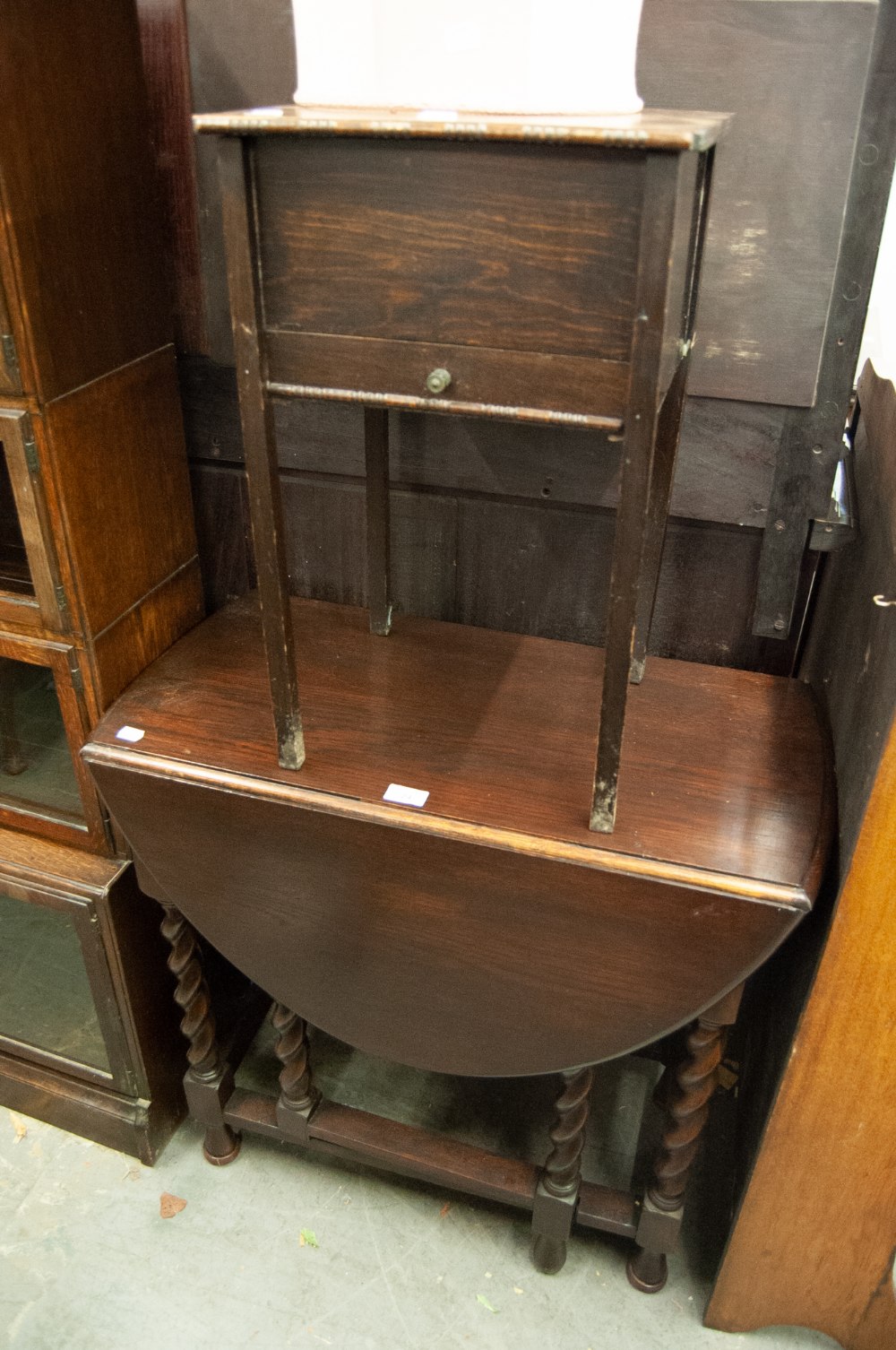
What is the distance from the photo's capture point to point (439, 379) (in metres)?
0.91


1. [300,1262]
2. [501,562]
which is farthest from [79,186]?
[300,1262]

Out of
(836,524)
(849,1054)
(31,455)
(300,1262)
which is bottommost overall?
(300,1262)

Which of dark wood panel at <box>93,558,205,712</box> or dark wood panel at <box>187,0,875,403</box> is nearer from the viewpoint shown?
dark wood panel at <box>187,0,875,403</box>

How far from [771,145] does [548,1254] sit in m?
1.55

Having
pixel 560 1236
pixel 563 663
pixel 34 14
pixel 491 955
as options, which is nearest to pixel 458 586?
pixel 563 663

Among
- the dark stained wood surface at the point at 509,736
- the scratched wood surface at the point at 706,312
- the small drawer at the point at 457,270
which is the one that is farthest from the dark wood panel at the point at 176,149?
the small drawer at the point at 457,270

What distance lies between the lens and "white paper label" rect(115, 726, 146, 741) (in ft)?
4.14

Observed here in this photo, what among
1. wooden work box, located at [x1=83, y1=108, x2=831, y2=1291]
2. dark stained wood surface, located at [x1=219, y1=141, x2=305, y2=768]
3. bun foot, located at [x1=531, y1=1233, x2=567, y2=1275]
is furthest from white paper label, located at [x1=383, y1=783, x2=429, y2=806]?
bun foot, located at [x1=531, y1=1233, x2=567, y2=1275]

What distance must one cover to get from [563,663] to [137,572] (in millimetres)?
620

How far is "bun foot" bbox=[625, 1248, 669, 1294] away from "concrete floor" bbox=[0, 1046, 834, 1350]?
0.06 ft

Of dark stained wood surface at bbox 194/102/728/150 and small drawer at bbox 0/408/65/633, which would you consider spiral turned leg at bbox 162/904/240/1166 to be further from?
dark stained wood surface at bbox 194/102/728/150

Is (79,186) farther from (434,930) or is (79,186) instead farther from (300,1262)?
(300,1262)

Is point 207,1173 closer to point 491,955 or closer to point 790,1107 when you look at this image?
point 491,955

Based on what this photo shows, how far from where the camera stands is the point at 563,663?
4.69 feet
